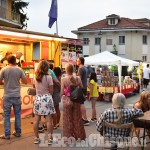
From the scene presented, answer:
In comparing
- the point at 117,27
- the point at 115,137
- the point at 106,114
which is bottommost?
the point at 115,137

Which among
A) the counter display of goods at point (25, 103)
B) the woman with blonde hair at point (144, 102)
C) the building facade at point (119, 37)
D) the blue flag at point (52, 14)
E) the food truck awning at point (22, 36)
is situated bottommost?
the counter display of goods at point (25, 103)

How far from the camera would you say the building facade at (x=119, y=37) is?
169 ft

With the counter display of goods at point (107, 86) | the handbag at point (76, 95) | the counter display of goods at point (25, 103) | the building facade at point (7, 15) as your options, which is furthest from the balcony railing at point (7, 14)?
the handbag at point (76, 95)

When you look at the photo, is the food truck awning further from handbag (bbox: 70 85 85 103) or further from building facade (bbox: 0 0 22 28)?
building facade (bbox: 0 0 22 28)

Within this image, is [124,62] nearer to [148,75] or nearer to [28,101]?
[148,75]

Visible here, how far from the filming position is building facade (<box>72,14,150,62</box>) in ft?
169

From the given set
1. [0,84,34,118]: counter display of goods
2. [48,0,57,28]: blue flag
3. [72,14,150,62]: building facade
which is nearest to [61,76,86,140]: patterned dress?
[0,84,34,118]: counter display of goods

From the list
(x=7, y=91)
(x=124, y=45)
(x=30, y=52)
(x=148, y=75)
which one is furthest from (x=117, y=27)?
(x=7, y=91)

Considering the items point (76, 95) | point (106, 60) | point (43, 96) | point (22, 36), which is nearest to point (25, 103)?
point (22, 36)

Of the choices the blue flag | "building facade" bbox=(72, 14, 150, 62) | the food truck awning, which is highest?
"building facade" bbox=(72, 14, 150, 62)

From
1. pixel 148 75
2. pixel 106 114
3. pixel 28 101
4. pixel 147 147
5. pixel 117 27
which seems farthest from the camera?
pixel 117 27

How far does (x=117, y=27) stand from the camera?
52125 mm

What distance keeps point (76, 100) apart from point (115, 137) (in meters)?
1.59

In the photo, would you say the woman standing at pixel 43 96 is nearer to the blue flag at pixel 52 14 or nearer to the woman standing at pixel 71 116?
the woman standing at pixel 71 116
